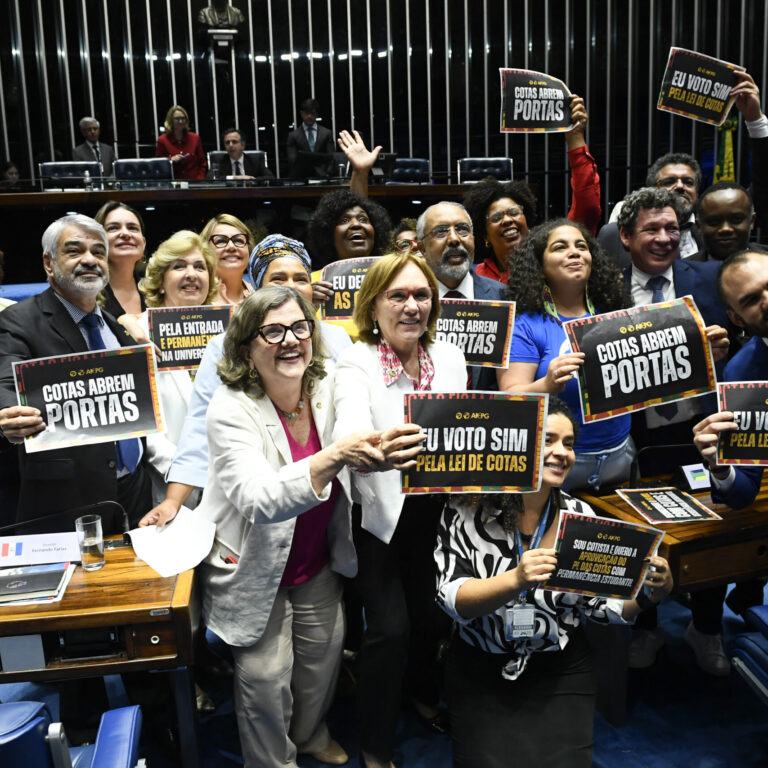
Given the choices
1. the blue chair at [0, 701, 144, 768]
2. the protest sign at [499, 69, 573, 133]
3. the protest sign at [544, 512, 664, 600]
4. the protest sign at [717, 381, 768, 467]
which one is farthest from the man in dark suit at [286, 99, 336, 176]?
the blue chair at [0, 701, 144, 768]

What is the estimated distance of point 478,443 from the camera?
6.37 ft

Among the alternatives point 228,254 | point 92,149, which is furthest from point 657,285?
point 92,149

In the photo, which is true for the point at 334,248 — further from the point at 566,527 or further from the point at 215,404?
the point at 566,527

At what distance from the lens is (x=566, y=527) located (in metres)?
1.89

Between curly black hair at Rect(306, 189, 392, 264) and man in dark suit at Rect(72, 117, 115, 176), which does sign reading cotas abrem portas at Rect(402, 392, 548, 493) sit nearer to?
curly black hair at Rect(306, 189, 392, 264)

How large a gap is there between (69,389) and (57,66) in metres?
9.88

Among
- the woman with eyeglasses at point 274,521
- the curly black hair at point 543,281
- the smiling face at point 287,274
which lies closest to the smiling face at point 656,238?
the curly black hair at point 543,281

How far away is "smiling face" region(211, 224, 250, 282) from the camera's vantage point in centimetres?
348

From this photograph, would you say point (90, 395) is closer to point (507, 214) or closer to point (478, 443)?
point (478, 443)

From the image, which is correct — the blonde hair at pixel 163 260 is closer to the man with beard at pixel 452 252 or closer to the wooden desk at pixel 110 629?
the man with beard at pixel 452 252

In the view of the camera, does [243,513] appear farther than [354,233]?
No

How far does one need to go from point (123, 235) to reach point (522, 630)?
2.41m

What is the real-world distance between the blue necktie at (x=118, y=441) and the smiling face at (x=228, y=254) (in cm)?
97

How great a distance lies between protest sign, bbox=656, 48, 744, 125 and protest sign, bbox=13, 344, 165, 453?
254 cm
